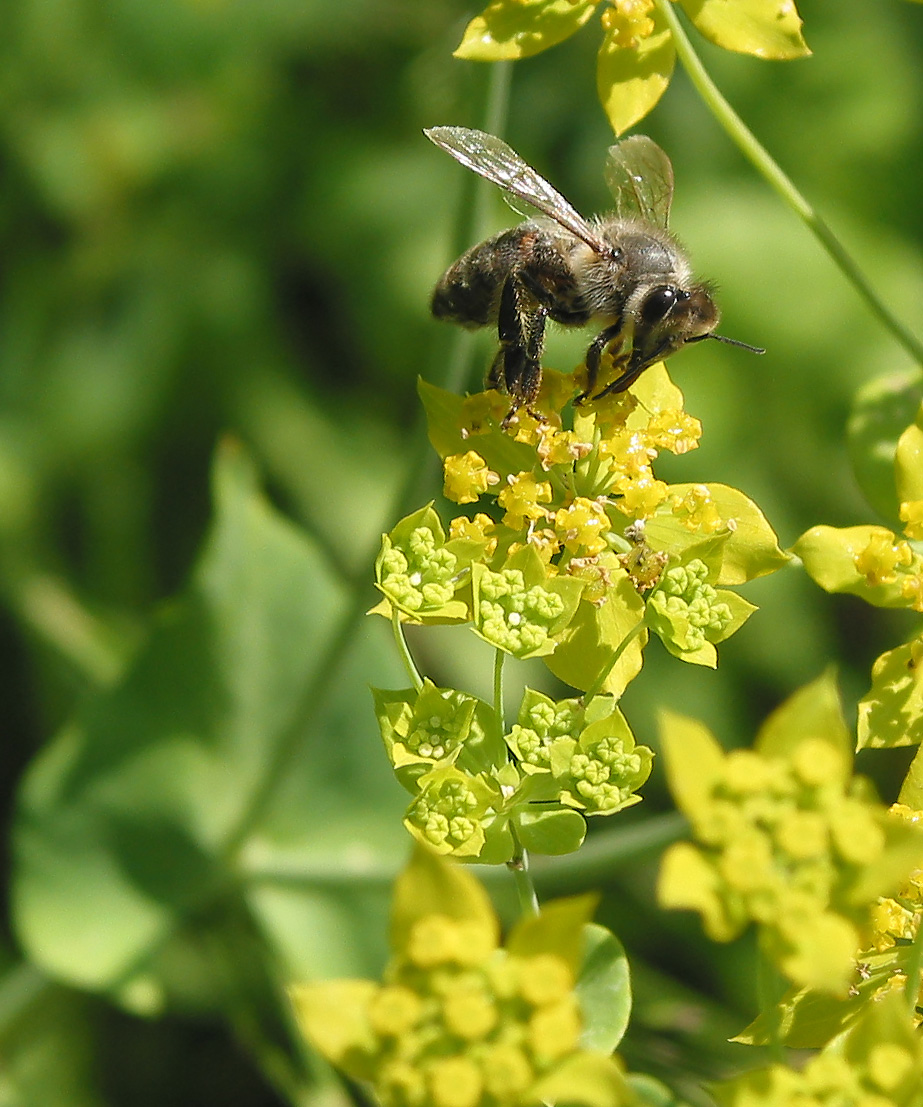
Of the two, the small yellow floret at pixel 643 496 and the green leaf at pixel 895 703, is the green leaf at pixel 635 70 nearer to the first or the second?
the small yellow floret at pixel 643 496

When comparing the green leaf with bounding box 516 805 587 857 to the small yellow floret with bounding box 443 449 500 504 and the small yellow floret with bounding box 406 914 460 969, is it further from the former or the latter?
the small yellow floret with bounding box 443 449 500 504

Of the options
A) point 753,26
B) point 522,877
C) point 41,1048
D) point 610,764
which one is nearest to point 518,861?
point 522,877

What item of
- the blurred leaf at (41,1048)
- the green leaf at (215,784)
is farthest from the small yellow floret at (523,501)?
the blurred leaf at (41,1048)

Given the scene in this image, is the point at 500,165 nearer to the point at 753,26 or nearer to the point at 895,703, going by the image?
the point at 753,26

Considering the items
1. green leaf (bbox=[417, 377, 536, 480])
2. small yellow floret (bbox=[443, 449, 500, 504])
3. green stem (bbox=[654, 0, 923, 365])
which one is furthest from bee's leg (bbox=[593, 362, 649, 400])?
green stem (bbox=[654, 0, 923, 365])

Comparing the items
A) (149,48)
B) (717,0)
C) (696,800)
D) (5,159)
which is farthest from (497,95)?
(5,159)
